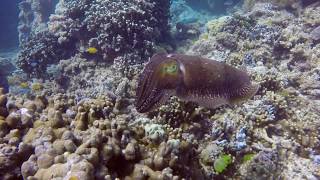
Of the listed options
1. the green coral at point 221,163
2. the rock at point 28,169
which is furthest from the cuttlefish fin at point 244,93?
the rock at point 28,169

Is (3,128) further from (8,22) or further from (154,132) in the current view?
(8,22)

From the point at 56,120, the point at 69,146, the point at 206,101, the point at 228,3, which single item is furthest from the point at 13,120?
the point at 228,3

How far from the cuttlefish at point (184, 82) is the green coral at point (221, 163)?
29.9 inches

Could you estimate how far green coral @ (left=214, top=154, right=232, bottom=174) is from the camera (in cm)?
438

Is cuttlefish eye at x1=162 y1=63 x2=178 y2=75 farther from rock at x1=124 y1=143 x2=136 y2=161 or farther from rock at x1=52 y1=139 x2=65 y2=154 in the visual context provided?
rock at x1=52 y1=139 x2=65 y2=154

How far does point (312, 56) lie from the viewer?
7934mm

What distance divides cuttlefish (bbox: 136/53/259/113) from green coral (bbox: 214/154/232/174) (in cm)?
76

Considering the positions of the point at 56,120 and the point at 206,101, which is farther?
the point at 206,101

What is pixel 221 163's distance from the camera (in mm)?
4395

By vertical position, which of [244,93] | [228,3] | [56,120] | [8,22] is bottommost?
[56,120]

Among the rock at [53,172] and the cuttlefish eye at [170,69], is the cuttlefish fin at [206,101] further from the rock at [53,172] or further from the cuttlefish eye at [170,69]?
the rock at [53,172]

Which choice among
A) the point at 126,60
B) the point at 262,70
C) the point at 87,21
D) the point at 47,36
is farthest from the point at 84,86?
the point at 262,70

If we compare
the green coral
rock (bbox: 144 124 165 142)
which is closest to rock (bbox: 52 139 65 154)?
rock (bbox: 144 124 165 142)

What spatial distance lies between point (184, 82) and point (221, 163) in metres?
1.29
